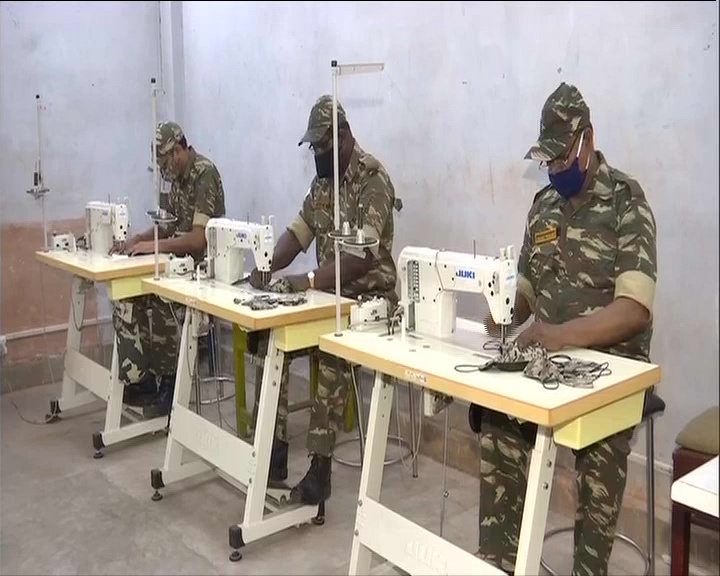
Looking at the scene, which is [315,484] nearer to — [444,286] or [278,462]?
[278,462]

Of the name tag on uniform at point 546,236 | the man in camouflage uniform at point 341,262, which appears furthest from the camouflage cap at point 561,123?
the man in camouflage uniform at point 341,262

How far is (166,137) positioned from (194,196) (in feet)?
1.02

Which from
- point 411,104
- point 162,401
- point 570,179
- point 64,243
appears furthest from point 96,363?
point 570,179

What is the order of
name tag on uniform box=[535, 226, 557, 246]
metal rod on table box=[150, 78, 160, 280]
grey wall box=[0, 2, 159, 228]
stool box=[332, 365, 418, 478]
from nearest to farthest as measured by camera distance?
name tag on uniform box=[535, 226, 557, 246] → stool box=[332, 365, 418, 478] → metal rod on table box=[150, 78, 160, 280] → grey wall box=[0, 2, 159, 228]

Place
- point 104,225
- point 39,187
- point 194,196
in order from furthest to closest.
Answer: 1. point 39,187
2. point 104,225
3. point 194,196

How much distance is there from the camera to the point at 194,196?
3.62 m

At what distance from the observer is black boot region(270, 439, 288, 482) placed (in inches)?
125

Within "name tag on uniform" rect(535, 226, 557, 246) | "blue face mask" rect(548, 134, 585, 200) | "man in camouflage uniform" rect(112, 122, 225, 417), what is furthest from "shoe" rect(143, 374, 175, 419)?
"blue face mask" rect(548, 134, 585, 200)

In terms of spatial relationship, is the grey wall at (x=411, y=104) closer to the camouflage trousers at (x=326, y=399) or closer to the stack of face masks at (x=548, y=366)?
the stack of face masks at (x=548, y=366)

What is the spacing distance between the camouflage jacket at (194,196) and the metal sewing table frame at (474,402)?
4.84ft

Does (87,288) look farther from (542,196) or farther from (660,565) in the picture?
(660,565)

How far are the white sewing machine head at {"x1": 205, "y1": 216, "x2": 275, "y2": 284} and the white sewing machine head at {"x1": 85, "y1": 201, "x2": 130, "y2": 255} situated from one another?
2.19 ft

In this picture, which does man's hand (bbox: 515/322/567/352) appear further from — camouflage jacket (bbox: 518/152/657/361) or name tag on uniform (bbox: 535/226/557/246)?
name tag on uniform (bbox: 535/226/557/246)

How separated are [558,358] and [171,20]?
4.52 feet
